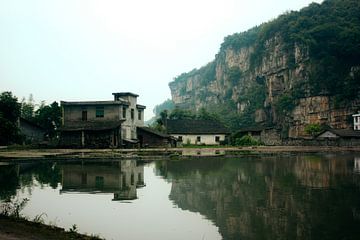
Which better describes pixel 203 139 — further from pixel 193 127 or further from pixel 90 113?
pixel 90 113

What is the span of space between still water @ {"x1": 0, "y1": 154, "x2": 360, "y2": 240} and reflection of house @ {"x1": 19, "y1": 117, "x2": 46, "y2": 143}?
3527 centimetres

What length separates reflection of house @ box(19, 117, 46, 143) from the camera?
55.2m

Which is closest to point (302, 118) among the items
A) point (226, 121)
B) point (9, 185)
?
point (226, 121)

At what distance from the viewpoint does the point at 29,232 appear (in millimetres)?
8883

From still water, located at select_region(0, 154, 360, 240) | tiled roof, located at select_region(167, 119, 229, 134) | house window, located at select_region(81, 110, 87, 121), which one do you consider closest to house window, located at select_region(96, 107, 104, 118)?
house window, located at select_region(81, 110, 87, 121)

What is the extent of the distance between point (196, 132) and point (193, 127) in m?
1.42

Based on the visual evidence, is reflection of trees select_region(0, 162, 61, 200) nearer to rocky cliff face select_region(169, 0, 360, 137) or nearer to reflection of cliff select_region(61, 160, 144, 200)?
reflection of cliff select_region(61, 160, 144, 200)

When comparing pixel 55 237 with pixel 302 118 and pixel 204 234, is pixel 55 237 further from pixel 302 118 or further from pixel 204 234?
pixel 302 118

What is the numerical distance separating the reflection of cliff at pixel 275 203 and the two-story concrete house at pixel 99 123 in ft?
84.6

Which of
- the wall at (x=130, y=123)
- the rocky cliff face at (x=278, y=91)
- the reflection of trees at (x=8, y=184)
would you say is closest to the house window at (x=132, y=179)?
the reflection of trees at (x=8, y=184)

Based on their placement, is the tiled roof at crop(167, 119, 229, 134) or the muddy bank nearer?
the muddy bank

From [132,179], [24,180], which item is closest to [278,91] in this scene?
[132,179]

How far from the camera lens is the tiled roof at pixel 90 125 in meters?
45.9

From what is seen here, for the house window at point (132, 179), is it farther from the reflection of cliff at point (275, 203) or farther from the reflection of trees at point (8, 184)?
the reflection of trees at point (8, 184)
